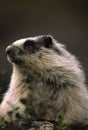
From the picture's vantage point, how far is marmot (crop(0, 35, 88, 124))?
7.83 metres

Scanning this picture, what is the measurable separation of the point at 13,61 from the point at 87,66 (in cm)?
482

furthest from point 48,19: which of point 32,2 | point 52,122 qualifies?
point 52,122

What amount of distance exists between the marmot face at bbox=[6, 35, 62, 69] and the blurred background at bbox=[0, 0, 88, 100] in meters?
7.21

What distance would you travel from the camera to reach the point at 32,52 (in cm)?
825

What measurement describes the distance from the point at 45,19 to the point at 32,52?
828cm

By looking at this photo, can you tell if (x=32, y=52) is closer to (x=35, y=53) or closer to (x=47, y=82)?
(x=35, y=53)

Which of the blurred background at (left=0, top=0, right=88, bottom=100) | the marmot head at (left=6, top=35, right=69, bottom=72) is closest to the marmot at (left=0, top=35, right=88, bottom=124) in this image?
the marmot head at (left=6, top=35, right=69, bottom=72)

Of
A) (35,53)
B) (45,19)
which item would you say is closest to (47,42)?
(35,53)

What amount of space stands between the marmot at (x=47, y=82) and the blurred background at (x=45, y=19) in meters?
7.41

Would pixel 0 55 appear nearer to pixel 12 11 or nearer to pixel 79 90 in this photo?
pixel 12 11

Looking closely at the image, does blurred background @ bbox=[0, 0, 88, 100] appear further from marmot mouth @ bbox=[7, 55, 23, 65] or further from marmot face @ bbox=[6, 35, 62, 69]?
marmot mouth @ bbox=[7, 55, 23, 65]

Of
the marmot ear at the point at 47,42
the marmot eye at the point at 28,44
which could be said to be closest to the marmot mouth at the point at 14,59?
the marmot eye at the point at 28,44

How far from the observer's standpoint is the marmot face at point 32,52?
805 cm

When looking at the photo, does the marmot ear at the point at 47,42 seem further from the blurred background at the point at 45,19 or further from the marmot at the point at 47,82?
the blurred background at the point at 45,19
